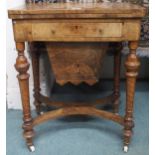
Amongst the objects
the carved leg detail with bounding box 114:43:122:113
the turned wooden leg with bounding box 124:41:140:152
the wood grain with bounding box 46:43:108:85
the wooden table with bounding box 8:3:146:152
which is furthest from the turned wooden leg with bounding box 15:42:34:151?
the carved leg detail with bounding box 114:43:122:113

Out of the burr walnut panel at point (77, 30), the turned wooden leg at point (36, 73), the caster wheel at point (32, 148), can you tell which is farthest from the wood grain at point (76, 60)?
the caster wheel at point (32, 148)

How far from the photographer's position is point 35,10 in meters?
1.21

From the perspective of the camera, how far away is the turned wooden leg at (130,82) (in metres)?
1.28

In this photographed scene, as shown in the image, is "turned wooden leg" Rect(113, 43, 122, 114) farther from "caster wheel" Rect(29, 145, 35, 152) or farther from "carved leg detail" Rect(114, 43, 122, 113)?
"caster wheel" Rect(29, 145, 35, 152)

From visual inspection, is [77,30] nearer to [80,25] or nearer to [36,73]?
[80,25]

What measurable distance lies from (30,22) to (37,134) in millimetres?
721

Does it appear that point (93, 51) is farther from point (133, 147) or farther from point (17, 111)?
point (17, 111)

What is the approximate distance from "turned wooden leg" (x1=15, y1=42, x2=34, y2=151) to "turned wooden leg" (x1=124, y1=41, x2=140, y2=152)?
523mm

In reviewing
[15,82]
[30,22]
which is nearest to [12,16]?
[30,22]

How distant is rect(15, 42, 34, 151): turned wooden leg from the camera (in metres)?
1.30

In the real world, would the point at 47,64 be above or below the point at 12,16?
below

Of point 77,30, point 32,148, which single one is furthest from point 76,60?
point 32,148

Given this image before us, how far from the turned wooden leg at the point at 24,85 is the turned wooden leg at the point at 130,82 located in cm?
52
